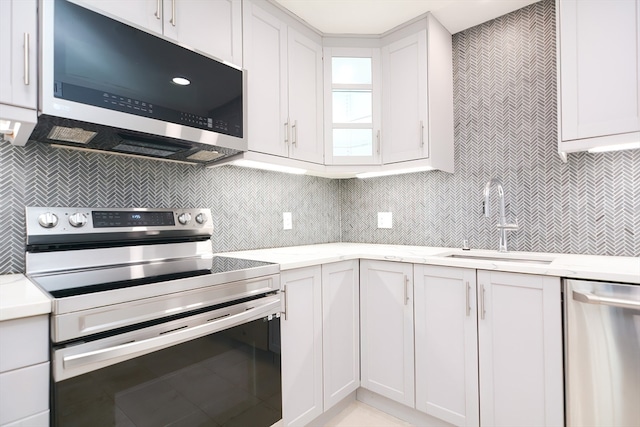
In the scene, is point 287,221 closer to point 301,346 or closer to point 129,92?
point 301,346

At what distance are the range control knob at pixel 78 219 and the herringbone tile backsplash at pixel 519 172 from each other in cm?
194

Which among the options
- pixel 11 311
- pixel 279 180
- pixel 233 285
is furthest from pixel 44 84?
pixel 279 180

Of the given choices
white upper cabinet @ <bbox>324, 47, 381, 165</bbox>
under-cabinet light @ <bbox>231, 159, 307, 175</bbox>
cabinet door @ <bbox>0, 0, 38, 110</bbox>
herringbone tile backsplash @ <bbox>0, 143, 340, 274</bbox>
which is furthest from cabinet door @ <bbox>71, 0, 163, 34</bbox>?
white upper cabinet @ <bbox>324, 47, 381, 165</bbox>

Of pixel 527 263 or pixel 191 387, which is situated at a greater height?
pixel 527 263

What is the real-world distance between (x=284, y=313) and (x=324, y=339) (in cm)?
36

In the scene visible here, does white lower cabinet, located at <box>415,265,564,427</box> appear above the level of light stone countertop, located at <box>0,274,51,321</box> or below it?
below

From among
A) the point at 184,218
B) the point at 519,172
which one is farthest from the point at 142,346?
the point at 519,172

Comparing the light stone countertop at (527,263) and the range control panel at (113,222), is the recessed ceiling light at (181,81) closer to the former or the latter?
the range control panel at (113,222)

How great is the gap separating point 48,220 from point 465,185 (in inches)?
88.3

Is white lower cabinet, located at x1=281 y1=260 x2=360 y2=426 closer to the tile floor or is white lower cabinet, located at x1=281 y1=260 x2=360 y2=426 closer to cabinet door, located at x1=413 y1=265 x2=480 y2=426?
the tile floor

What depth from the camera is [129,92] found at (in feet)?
4.00

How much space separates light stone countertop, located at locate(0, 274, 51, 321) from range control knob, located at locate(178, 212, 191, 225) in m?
0.69

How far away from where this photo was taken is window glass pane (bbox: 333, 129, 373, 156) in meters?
2.24

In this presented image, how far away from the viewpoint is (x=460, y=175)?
2207 mm
